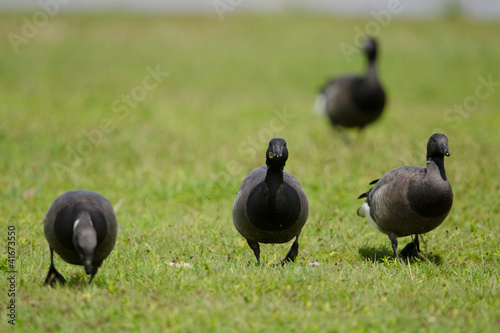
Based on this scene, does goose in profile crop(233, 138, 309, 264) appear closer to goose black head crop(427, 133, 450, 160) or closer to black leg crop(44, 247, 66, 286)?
goose black head crop(427, 133, 450, 160)

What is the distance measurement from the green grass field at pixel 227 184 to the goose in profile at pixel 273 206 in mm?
384

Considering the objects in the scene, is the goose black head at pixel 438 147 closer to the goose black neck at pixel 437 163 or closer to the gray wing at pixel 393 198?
the goose black neck at pixel 437 163

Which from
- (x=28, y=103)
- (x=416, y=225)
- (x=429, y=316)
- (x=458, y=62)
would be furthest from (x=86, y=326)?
(x=458, y=62)

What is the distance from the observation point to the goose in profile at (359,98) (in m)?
13.0

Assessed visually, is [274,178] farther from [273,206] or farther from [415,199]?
[415,199]

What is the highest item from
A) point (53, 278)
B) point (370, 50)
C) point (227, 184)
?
point (370, 50)

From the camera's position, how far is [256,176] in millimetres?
6469

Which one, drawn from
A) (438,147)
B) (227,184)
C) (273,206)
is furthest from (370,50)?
(273,206)

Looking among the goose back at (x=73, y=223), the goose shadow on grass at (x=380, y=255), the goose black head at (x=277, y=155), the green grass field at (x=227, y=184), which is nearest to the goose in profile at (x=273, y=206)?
the goose black head at (x=277, y=155)

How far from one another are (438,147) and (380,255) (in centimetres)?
148

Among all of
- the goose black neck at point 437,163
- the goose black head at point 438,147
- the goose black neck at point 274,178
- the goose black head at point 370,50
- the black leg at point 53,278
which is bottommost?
the black leg at point 53,278

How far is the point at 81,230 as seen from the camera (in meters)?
4.71

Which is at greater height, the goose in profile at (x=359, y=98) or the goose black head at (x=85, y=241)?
the goose in profile at (x=359, y=98)

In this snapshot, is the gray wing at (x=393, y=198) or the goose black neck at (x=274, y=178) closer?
the goose black neck at (x=274, y=178)
